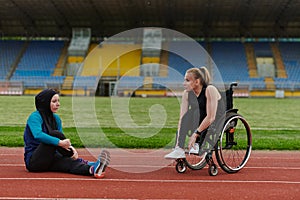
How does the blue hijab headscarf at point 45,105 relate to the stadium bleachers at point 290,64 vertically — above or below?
below

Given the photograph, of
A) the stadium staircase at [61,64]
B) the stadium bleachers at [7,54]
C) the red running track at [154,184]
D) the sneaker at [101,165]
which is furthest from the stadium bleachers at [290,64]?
the sneaker at [101,165]

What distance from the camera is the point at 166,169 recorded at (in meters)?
6.10

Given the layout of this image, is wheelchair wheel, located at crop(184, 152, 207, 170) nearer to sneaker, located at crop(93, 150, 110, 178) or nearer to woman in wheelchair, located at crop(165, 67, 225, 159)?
woman in wheelchair, located at crop(165, 67, 225, 159)

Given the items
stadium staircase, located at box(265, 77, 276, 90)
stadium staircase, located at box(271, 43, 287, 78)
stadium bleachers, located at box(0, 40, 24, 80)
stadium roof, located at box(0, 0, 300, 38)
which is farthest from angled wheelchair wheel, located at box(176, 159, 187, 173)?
stadium bleachers, located at box(0, 40, 24, 80)

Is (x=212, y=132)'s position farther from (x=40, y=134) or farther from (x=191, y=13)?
(x=191, y=13)

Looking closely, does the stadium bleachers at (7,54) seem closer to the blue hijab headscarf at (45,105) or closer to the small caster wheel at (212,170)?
the blue hijab headscarf at (45,105)

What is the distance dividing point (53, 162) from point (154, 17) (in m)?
40.7

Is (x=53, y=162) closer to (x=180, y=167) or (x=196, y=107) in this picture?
(x=180, y=167)

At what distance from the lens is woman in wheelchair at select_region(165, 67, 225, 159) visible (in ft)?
18.0

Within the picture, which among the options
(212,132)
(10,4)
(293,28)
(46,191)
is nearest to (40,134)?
(46,191)

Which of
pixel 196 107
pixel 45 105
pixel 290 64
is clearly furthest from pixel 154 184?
pixel 290 64

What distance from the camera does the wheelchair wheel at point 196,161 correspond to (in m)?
5.81

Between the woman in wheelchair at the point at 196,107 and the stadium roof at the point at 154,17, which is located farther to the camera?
the stadium roof at the point at 154,17

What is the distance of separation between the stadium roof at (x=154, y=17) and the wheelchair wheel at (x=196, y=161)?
3469cm
